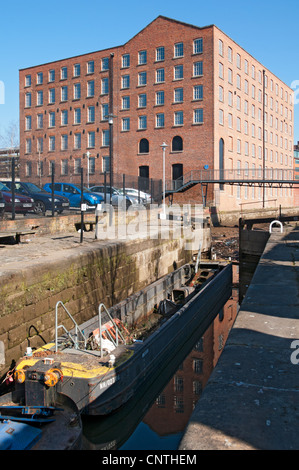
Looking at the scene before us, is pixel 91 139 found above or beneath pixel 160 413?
above

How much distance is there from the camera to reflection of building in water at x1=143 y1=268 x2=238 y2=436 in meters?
8.25

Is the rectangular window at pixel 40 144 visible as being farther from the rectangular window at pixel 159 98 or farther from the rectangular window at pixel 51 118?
the rectangular window at pixel 159 98

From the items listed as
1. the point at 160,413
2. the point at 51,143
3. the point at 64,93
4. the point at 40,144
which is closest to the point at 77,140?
the point at 51,143

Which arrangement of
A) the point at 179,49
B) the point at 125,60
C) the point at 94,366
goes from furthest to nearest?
the point at 125,60, the point at 179,49, the point at 94,366

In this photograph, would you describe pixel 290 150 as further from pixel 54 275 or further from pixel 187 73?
pixel 54 275

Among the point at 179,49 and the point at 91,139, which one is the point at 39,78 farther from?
the point at 179,49

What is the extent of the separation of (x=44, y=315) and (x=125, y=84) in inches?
1417

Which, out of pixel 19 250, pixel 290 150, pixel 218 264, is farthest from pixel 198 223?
pixel 290 150

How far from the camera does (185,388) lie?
9789 mm

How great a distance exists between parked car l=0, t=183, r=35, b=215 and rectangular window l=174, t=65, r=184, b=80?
25.9 meters

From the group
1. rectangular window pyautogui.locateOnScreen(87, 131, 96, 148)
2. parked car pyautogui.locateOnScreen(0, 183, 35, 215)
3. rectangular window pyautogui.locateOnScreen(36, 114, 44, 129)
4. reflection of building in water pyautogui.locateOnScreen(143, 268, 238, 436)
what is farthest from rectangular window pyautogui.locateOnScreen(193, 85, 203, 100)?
reflection of building in water pyautogui.locateOnScreen(143, 268, 238, 436)

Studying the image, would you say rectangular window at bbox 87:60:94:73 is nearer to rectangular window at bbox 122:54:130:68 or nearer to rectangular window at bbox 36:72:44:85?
rectangular window at bbox 122:54:130:68

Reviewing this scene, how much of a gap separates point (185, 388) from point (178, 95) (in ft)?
110
